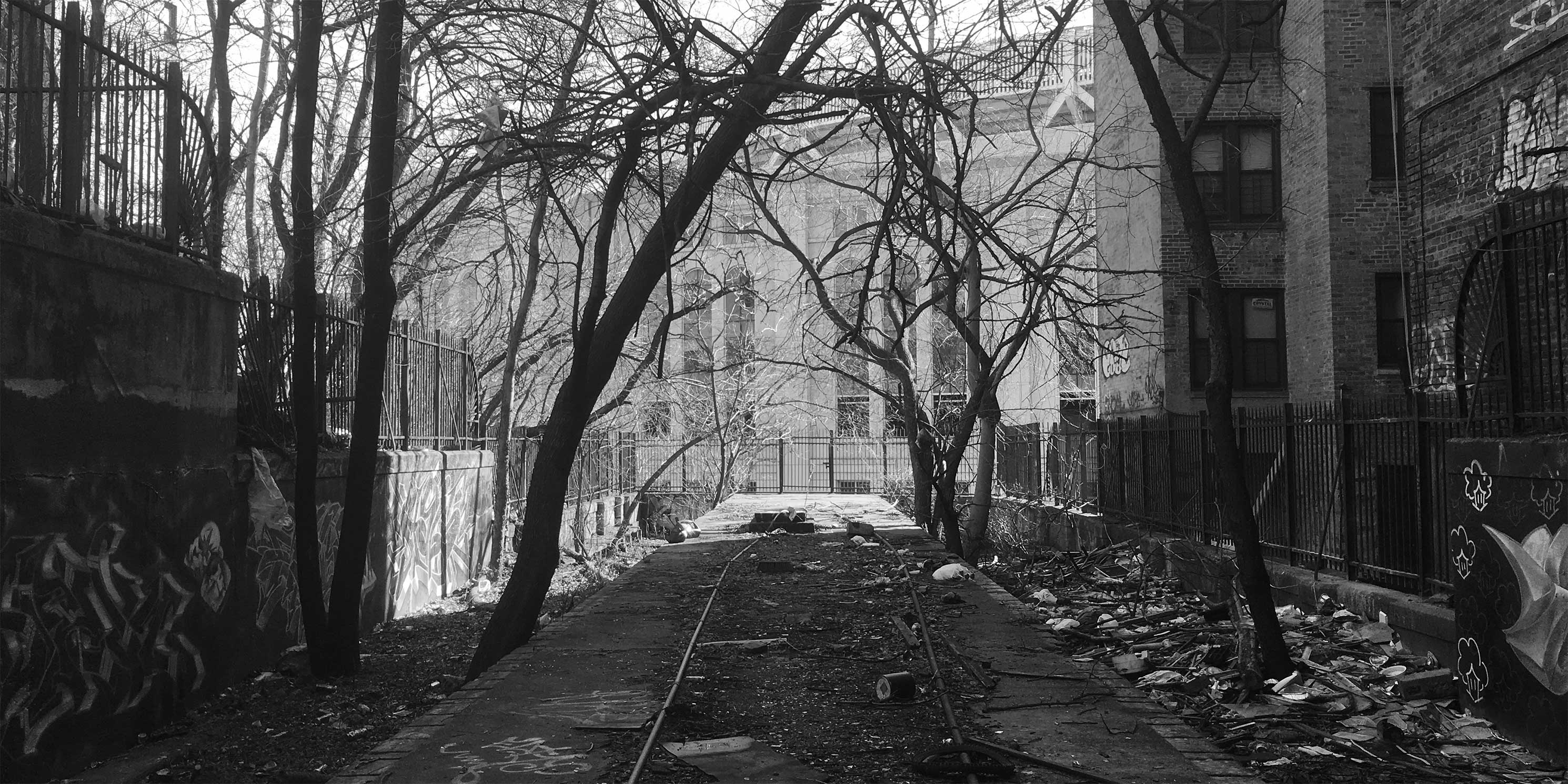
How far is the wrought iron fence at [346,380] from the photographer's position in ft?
38.4

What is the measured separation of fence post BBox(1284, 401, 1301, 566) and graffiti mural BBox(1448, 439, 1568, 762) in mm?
4999

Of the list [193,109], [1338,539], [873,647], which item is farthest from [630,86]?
[1338,539]

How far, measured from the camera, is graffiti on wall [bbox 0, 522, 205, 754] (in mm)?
6984

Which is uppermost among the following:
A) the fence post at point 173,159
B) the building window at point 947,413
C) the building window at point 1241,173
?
the building window at point 1241,173

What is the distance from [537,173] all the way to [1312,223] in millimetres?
15764

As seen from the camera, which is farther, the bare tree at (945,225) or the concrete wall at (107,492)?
the bare tree at (945,225)

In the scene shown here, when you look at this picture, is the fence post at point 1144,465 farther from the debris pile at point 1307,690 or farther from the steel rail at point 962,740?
the steel rail at point 962,740

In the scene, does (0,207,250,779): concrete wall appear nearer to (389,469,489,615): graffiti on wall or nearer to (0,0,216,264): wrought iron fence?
(0,0,216,264): wrought iron fence

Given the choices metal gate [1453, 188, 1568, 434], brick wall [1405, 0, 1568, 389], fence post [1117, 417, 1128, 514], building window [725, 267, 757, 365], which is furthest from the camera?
building window [725, 267, 757, 365]

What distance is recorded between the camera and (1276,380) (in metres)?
23.5

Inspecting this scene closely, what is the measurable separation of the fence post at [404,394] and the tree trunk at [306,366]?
13.8 feet

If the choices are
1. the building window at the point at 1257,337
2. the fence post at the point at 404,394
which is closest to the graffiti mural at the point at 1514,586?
the fence post at the point at 404,394


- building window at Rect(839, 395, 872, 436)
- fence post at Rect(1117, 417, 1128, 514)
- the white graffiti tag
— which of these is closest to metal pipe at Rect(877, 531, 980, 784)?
the white graffiti tag

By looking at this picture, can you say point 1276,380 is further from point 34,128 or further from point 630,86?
point 34,128
